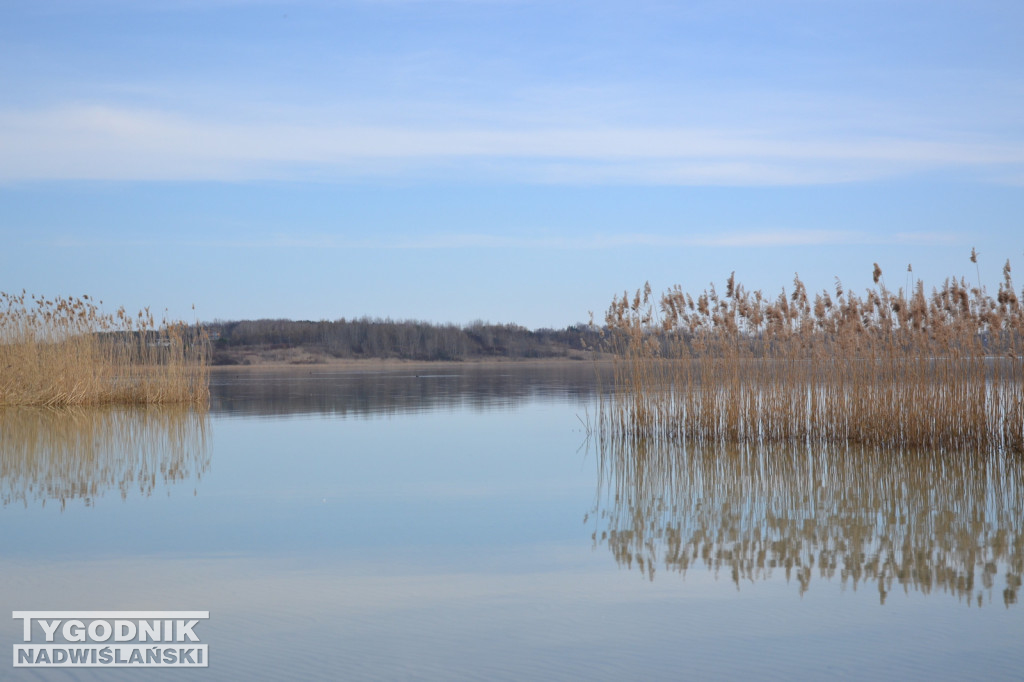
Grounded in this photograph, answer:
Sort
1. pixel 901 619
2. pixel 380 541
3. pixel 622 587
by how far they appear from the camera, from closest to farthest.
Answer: pixel 901 619 → pixel 622 587 → pixel 380 541

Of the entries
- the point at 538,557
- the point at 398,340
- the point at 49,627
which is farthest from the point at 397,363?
the point at 49,627

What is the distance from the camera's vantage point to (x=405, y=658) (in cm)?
337

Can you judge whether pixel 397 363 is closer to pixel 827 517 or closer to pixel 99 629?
pixel 827 517

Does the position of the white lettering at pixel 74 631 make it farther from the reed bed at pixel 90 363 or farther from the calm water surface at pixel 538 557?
the reed bed at pixel 90 363

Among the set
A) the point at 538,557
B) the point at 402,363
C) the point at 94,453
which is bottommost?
the point at 538,557

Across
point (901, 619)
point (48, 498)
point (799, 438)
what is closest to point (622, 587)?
point (901, 619)

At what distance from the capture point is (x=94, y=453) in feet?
30.8

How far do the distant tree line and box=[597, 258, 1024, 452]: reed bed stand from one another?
146 ft

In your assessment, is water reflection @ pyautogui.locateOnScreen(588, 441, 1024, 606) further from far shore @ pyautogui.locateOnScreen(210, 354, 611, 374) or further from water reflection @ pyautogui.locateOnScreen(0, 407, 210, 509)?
far shore @ pyautogui.locateOnScreen(210, 354, 611, 374)

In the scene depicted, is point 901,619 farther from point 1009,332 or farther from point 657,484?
point 1009,332

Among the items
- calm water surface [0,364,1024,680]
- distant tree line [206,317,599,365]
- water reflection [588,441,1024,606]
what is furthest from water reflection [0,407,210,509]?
distant tree line [206,317,599,365]

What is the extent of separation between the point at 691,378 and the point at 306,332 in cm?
5651

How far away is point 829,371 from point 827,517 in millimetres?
3946

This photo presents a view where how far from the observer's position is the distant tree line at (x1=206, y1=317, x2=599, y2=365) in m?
57.6
